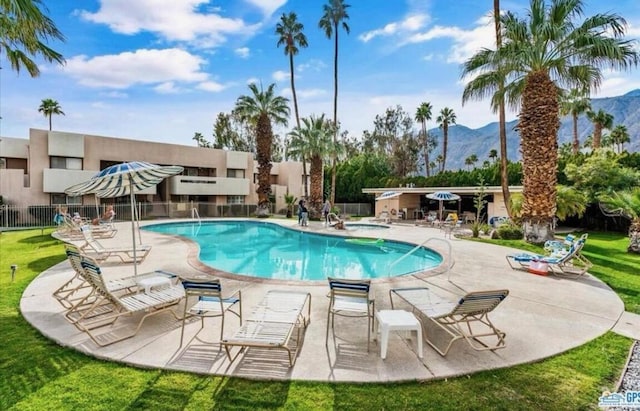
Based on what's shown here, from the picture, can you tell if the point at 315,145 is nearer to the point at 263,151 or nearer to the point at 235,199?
the point at 263,151

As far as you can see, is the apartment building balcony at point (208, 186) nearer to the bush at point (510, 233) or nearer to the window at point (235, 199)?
the window at point (235, 199)

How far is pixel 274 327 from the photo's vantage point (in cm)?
417

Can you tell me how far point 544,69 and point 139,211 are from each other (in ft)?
75.8

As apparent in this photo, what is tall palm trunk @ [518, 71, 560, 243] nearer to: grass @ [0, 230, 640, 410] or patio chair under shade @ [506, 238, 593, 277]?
patio chair under shade @ [506, 238, 593, 277]

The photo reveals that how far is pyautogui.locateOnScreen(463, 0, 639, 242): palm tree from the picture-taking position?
11.8m

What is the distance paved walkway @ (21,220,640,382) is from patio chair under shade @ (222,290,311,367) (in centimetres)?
15

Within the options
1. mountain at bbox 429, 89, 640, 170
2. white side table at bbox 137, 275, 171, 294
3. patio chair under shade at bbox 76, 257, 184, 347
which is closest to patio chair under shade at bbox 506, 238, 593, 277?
patio chair under shade at bbox 76, 257, 184, 347

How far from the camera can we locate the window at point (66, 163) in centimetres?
2305

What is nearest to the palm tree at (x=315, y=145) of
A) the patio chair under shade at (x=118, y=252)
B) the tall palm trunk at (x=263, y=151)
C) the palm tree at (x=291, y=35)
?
the palm tree at (x=291, y=35)

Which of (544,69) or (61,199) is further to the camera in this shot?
(61,199)

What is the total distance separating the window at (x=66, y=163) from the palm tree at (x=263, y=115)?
40.1 ft

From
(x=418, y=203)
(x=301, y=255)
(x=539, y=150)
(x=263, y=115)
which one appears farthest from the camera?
(x=418, y=203)

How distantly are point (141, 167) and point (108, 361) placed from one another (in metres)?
3.66

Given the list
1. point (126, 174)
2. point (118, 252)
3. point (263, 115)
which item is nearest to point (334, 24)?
point (263, 115)
